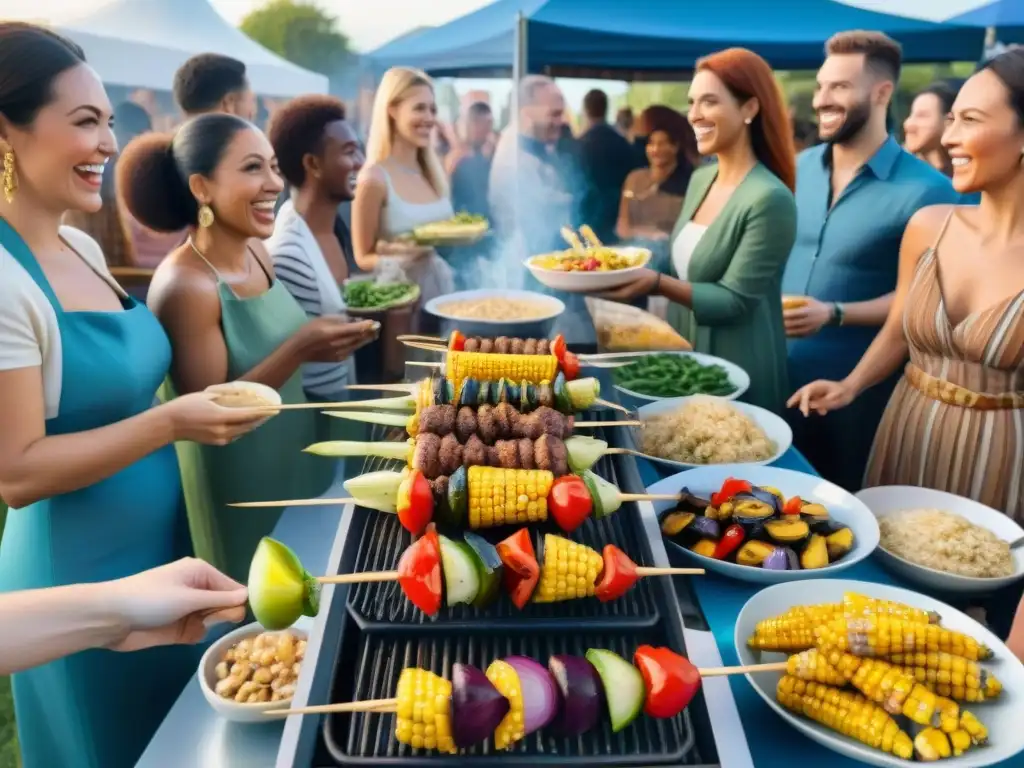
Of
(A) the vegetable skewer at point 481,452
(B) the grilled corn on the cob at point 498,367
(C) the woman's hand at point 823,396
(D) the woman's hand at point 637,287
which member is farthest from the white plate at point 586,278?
(A) the vegetable skewer at point 481,452

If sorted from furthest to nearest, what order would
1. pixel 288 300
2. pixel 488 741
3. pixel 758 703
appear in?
pixel 288 300
pixel 758 703
pixel 488 741

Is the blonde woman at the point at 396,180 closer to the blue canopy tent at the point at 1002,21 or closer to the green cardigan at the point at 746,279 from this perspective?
the green cardigan at the point at 746,279

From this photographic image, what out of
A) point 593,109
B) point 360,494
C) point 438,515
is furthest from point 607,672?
point 593,109

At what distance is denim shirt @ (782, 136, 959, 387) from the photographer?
389cm

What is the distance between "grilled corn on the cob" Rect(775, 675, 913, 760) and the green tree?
5.69 m

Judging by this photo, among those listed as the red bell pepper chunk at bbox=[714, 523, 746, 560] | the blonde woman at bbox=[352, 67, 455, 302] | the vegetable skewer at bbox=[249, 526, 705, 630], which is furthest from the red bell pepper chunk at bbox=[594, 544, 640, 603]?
the blonde woman at bbox=[352, 67, 455, 302]

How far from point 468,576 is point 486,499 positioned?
10.5 inches

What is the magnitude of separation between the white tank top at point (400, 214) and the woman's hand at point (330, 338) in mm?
1956

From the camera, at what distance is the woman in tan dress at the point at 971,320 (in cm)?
258

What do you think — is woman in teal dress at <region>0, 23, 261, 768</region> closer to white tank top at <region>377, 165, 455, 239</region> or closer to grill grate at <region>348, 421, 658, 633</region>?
grill grate at <region>348, 421, 658, 633</region>

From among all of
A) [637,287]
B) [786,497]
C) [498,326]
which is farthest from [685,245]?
[786,497]

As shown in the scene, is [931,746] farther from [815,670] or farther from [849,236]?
[849,236]

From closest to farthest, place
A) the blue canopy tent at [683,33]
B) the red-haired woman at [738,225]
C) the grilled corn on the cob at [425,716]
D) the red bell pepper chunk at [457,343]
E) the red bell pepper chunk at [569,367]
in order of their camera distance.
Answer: the grilled corn on the cob at [425,716] < the red bell pepper chunk at [569,367] < the red bell pepper chunk at [457,343] < the red-haired woman at [738,225] < the blue canopy tent at [683,33]

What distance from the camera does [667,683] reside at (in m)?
1.28
